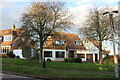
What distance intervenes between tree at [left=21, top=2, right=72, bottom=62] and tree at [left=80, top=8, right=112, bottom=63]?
6.62m

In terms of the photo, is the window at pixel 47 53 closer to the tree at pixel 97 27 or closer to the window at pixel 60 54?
the window at pixel 60 54

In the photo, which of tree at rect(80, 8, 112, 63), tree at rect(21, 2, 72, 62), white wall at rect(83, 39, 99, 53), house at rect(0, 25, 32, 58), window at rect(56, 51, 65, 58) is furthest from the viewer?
window at rect(56, 51, 65, 58)

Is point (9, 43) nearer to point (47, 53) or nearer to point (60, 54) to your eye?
point (47, 53)

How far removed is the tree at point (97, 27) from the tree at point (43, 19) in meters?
6.62

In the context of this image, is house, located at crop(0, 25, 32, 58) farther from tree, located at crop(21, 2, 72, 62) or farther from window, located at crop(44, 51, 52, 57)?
tree, located at crop(21, 2, 72, 62)

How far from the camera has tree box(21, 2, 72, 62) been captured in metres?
22.4

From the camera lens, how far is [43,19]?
2255 cm

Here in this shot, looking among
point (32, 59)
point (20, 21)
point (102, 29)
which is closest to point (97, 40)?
point (102, 29)

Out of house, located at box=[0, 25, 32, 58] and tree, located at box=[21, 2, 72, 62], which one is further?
house, located at box=[0, 25, 32, 58]

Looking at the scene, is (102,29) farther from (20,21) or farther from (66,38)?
(20,21)

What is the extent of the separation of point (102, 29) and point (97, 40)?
259 centimetres

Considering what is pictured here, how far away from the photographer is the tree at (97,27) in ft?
90.9

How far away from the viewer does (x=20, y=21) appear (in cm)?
2292

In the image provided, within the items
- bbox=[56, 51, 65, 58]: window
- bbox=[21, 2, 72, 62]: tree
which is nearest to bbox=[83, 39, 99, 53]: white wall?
bbox=[56, 51, 65, 58]: window
